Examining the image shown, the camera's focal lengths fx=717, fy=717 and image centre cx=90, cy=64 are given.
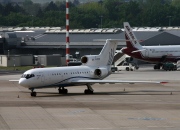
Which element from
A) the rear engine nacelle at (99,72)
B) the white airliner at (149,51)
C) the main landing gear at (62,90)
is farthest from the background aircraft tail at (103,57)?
the white airliner at (149,51)

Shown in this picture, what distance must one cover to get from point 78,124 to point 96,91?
2557cm

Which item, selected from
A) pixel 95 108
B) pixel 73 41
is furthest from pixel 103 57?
pixel 73 41

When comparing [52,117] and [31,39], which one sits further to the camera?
[31,39]

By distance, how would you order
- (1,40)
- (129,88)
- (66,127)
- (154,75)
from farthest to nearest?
(1,40) < (154,75) < (129,88) < (66,127)

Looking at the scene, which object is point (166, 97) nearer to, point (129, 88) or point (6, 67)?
point (129, 88)

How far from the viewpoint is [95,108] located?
57469 millimetres

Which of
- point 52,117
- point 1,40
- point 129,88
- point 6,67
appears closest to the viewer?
point 52,117

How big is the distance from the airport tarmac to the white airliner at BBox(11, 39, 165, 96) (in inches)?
46.0

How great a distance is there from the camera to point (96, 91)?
74000mm

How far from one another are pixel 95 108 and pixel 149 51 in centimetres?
5746

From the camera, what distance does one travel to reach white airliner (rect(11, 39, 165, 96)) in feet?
221

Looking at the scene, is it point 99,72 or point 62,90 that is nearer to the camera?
point 62,90

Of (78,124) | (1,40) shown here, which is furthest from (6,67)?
(78,124)

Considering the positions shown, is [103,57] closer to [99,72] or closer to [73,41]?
[99,72]
